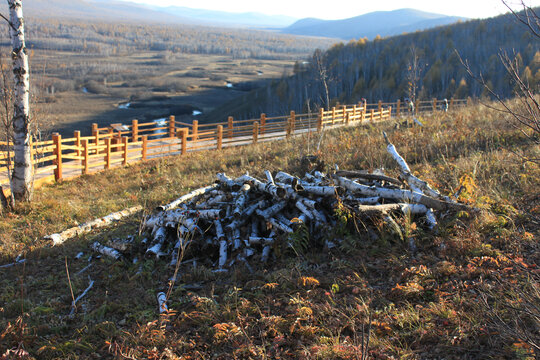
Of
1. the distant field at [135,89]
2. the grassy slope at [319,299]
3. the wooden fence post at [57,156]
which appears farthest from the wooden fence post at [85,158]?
the distant field at [135,89]

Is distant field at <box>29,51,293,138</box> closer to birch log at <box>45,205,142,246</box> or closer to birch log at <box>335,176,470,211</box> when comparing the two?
birch log at <box>45,205,142,246</box>

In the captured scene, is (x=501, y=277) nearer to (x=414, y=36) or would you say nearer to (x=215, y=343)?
(x=215, y=343)

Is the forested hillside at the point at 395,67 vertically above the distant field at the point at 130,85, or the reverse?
the forested hillside at the point at 395,67

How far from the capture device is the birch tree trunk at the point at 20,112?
811 centimetres

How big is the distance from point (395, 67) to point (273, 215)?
80424 millimetres

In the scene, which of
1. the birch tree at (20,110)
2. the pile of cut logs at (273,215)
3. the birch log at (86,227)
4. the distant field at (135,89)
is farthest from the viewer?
the distant field at (135,89)

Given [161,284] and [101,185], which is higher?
[161,284]

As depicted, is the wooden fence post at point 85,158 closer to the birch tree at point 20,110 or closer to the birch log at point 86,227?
the birch tree at point 20,110

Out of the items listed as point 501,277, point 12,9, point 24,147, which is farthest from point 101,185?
point 501,277

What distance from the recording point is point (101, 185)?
463 inches

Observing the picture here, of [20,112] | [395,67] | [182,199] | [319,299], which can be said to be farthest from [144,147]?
[395,67]

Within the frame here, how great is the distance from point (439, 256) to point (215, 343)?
259 cm

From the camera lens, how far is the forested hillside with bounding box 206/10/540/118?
68750 mm

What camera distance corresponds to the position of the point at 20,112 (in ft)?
27.7
